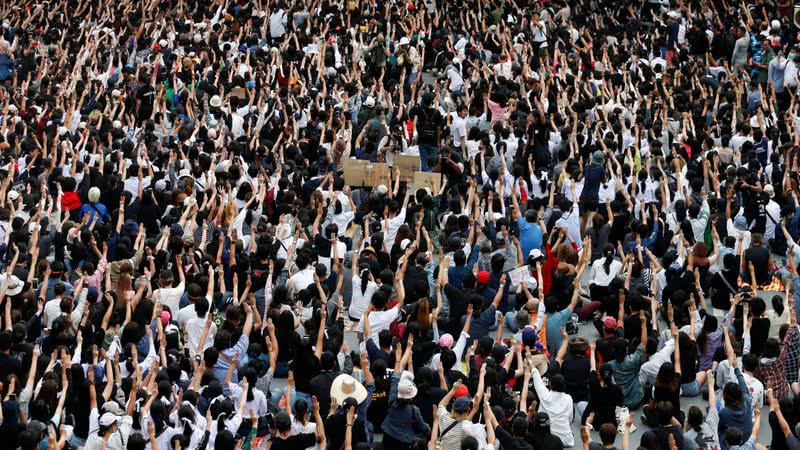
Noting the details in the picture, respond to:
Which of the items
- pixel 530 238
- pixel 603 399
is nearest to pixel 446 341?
pixel 603 399

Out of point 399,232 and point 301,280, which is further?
point 399,232

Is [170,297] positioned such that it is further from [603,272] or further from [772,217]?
[772,217]

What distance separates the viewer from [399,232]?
17.6 meters

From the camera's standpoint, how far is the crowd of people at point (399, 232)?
13.8m

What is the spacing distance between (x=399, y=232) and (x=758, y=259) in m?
4.08

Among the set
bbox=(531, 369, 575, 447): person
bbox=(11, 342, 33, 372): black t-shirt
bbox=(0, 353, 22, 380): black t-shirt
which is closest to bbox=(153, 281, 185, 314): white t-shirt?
bbox=(11, 342, 33, 372): black t-shirt

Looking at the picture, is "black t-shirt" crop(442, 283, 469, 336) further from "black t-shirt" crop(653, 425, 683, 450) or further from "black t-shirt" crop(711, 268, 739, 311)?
"black t-shirt" crop(653, 425, 683, 450)

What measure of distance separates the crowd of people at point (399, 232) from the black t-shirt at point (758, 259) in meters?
0.05

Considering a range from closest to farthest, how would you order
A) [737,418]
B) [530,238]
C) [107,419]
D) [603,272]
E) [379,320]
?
[107,419] → [737,418] → [379,320] → [603,272] → [530,238]

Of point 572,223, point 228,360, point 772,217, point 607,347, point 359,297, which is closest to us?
point 228,360

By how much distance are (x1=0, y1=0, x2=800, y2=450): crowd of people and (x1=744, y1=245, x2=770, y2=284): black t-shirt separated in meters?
0.05

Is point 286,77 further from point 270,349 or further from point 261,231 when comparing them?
Result: point 270,349

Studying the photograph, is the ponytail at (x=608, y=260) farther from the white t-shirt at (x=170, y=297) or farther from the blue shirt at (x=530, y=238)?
the white t-shirt at (x=170, y=297)

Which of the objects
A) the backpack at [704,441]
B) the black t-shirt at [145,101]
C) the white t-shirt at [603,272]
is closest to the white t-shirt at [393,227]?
the white t-shirt at [603,272]
